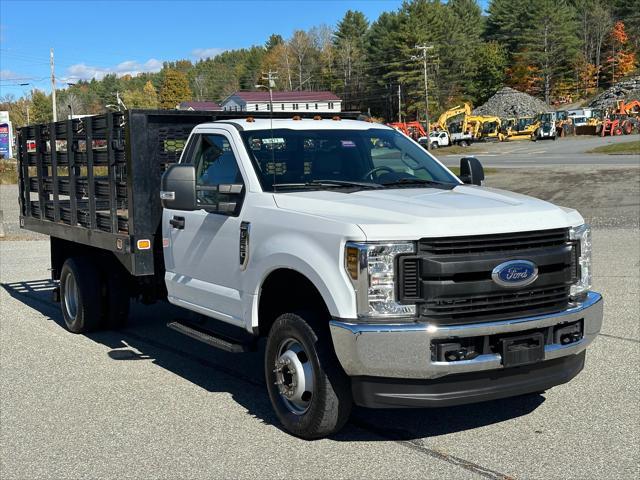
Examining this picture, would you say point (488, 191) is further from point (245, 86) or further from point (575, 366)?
point (245, 86)

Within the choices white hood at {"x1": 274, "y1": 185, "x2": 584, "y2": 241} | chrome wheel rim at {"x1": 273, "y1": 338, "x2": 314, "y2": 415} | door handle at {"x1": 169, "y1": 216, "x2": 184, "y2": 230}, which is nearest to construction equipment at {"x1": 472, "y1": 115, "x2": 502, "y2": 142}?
door handle at {"x1": 169, "y1": 216, "x2": 184, "y2": 230}

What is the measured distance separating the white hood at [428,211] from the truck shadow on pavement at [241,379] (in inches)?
58.1

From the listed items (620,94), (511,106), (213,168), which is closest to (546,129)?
(511,106)

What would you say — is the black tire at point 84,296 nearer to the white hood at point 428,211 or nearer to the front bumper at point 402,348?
the white hood at point 428,211

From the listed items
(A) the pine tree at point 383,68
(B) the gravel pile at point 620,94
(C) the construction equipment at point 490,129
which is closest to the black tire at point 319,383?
(C) the construction equipment at point 490,129

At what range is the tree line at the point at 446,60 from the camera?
119 m

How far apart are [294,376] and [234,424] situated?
2.32 feet

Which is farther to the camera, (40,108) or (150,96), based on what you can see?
(40,108)

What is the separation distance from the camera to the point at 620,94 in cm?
10681

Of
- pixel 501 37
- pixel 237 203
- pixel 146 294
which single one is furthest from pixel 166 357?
pixel 501 37

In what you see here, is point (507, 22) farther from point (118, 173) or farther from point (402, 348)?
point (402, 348)

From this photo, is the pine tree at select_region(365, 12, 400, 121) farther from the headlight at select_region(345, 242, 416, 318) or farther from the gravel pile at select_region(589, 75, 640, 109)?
the headlight at select_region(345, 242, 416, 318)

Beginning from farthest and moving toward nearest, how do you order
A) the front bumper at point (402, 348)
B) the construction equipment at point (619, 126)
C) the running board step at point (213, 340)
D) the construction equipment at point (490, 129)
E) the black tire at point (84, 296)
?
1. the construction equipment at point (490, 129)
2. the construction equipment at point (619, 126)
3. the black tire at point (84, 296)
4. the running board step at point (213, 340)
5. the front bumper at point (402, 348)

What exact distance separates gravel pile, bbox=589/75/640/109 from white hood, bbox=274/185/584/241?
105m
